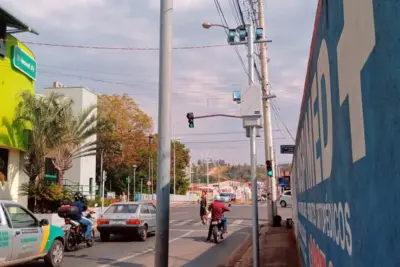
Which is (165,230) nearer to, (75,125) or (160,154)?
(160,154)

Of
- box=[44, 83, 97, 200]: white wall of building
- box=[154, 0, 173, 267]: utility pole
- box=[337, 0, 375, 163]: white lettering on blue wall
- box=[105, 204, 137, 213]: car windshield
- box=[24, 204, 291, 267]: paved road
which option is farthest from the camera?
box=[44, 83, 97, 200]: white wall of building

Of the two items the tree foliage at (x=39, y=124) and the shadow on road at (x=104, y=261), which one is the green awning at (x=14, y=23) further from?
the shadow on road at (x=104, y=261)

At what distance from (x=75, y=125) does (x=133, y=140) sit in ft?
114

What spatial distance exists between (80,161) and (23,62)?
15.0 metres

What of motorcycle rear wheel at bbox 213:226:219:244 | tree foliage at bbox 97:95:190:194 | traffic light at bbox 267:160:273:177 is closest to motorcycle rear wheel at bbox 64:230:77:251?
motorcycle rear wheel at bbox 213:226:219:244

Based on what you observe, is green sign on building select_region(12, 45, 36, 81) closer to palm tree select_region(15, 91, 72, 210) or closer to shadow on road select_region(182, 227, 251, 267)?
palm tree select_region(15, 91, 72, 210)

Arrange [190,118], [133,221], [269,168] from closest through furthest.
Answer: [133,221], [190,118], [269,168]

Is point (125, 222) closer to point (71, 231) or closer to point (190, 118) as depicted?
point (71, 231)

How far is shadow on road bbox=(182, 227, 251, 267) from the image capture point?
11435 millimetres

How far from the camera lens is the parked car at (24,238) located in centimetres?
865

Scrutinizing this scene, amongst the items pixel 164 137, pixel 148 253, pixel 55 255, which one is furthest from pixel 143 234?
pixel 164 137

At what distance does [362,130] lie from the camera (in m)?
2.06

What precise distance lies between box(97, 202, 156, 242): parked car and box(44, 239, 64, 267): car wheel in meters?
5.38

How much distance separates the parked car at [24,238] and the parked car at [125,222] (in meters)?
5.39
